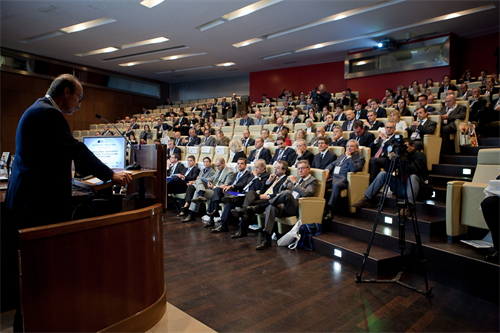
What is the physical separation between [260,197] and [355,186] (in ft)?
3.77

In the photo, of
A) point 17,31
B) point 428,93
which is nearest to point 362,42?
point 428,93

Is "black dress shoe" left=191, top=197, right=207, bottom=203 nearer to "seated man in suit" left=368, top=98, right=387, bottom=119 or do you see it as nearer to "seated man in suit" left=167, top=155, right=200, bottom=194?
"seated man in suit" left=167, top=155, right=200, bottom=194

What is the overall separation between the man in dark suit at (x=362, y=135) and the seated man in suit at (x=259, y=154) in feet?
4.53

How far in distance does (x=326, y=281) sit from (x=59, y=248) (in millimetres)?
1908

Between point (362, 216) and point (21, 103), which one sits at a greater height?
point (21, 103)

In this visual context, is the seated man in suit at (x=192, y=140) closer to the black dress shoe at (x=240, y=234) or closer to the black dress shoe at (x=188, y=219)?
the black dress shoe at (x=188, y=219)

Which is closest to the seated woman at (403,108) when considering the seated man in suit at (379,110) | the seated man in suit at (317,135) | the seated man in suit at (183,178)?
the seated man in suit at (379,110)

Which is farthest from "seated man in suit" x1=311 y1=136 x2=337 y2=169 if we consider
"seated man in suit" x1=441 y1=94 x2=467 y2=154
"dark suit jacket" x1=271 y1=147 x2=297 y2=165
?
"seated man in suit" x1=441 y1=94 x2=467 y2=154

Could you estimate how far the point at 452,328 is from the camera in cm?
182

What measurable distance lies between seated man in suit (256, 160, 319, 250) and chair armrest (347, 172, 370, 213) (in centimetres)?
46

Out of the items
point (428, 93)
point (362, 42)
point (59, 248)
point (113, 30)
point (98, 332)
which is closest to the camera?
point (59, 248)

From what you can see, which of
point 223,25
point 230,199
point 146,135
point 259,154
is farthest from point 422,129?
point 146,135

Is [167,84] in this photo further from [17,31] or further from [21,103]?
[17,31]

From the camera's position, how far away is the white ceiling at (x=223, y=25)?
6414 millimetres
